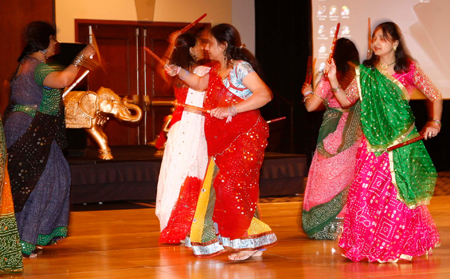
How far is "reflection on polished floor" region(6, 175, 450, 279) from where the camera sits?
3.22m

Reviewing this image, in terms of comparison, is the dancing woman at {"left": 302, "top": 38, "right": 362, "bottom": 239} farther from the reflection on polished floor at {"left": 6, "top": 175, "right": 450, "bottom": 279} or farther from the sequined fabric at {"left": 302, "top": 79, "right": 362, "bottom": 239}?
the reflection on polished floor at {"left": 6, "top": 175, "right": 450, "bottom": 279}

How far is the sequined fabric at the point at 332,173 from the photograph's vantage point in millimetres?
4242

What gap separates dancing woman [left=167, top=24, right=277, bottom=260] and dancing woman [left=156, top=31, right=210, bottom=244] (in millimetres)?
586

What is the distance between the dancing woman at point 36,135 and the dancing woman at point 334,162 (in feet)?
5.22

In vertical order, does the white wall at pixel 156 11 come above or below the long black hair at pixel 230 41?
above

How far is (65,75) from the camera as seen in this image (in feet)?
12.1

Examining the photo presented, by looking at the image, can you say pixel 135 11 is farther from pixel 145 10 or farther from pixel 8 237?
pixel 8 237

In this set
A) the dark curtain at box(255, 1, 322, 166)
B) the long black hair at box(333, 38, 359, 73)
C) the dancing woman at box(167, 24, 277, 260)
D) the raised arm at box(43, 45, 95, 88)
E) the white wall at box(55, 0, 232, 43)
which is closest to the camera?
the dancing woman at box(167, 24, 277, 260)

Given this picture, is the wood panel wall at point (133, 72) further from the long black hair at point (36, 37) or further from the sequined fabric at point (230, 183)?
the sequined fabric at point (230, 183)

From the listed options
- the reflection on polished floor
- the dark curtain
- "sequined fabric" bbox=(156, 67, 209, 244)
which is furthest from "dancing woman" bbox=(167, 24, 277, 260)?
the dark curtain

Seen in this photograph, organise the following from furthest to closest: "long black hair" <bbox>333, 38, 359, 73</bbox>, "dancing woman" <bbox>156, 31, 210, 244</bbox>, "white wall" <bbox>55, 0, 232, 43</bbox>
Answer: "white wall" <bbox>55, 0, 232, 43</bbox>
"long black hair" <bbox>333, 38, 359, 73</bbox>
"dancing woman" <bbox>156, 31, 210, 244</bbox>

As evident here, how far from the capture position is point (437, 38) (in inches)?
315

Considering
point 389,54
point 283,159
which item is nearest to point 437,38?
point 283,159

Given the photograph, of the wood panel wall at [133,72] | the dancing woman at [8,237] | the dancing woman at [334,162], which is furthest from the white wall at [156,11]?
the dancing woman at [8,237]
